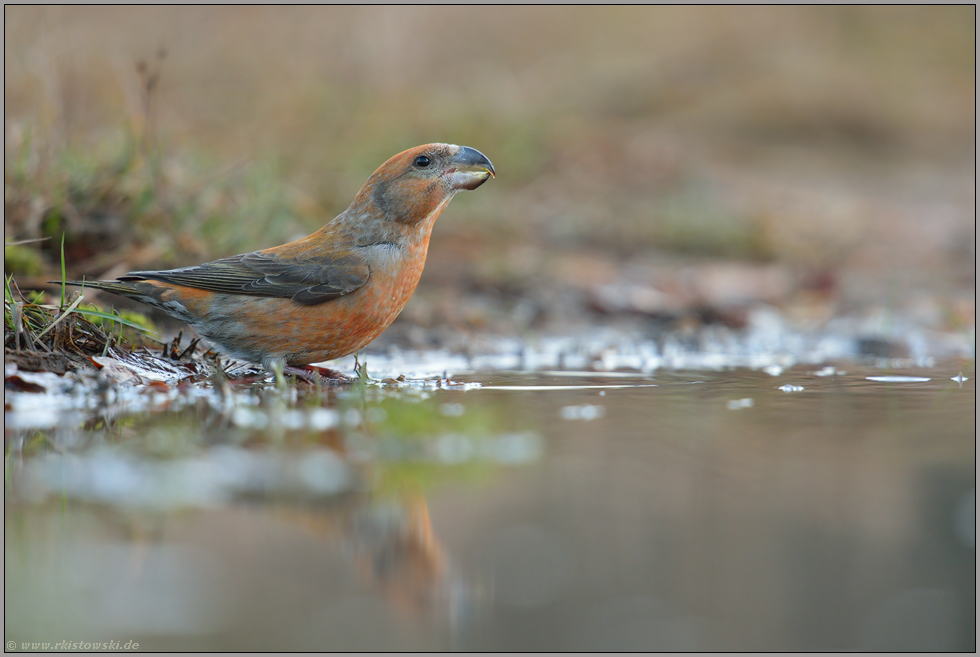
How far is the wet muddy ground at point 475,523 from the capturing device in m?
1.84

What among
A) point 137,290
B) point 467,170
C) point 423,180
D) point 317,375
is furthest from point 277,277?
point 467,170

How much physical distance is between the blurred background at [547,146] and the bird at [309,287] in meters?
1.18

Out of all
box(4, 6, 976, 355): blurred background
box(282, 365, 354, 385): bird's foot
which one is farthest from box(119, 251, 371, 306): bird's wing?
box(4, 6, 976, 355): blurred background

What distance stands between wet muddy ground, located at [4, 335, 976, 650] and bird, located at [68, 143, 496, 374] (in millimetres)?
606

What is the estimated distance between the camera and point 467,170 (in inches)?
183

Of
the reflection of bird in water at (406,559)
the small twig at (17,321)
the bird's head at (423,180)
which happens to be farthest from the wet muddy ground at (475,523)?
the bird's head at (423,180)

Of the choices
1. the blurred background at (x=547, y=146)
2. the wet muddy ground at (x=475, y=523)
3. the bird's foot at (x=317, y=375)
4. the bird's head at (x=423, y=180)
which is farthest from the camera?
the blurred background at (x=547, y=146)

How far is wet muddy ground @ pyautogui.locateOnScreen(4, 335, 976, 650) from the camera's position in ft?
6.02

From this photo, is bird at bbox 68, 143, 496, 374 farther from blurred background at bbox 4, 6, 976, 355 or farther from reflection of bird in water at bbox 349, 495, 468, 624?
reflection of bird in water at bbox 349, 495, 468, 624

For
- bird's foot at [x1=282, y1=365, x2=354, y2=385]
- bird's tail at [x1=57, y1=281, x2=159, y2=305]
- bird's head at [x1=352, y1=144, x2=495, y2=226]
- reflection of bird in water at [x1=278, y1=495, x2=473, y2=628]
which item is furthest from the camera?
bird's head at [x1=352, y1=144, x2=495, y2=226]

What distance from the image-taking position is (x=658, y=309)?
272 inches

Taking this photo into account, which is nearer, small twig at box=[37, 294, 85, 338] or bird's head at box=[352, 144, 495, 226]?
small twig at box=[37, 294, 85, 338]

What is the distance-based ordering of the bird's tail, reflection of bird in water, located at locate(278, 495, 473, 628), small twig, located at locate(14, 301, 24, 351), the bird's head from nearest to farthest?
reflection of bird in water, located at locate(278, 495, 473, 628) → small twig, located at locate(14, 301, 24, 351) → the bird's tail → the bird's head

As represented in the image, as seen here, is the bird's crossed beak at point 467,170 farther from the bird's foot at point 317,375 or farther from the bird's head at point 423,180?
the bird's foot at point 317,375
